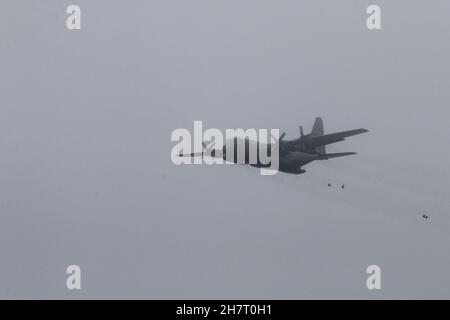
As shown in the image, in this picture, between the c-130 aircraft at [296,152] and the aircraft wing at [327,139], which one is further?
the c-130 aircraft at [296,152]

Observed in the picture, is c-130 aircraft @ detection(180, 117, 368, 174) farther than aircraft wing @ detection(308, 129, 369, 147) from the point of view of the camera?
Yes

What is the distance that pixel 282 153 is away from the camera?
142 feet

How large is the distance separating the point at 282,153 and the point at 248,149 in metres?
2.21

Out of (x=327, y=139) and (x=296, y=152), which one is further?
(x=296, y=152)

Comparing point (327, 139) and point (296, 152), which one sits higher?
point (327, 139)

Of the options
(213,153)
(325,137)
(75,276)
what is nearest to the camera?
(325,137)
